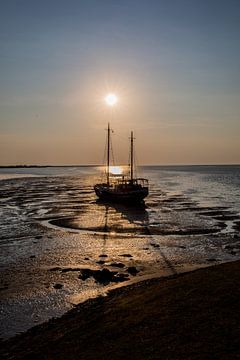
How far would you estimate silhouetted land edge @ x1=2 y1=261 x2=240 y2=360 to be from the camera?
10383mm

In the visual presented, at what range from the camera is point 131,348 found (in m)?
10.7

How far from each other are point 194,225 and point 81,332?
31.0 m

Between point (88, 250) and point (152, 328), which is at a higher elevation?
point (152, 328)

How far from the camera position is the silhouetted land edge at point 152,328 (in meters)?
10.4

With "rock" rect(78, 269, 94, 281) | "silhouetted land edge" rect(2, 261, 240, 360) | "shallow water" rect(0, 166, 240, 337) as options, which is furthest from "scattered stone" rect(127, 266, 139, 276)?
"silhouetted land edge" rect(2, 261, 240, 360)

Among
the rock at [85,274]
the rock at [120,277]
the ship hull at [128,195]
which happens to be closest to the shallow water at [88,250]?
the rock at [120,277]

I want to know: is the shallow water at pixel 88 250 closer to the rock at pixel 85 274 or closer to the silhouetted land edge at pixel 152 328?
the rock at pixel 85 274

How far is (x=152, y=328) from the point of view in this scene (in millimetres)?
11859

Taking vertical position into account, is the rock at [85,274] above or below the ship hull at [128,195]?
below

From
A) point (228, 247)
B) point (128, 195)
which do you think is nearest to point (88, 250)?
point (228, 247)

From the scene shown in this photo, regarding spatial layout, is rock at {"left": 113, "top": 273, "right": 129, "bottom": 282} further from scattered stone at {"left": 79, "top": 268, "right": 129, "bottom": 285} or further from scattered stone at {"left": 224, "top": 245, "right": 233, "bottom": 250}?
scattered stone at {"left": 224, "top": 245, "right": 233, "bottom": 250}

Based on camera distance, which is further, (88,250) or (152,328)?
(88,250)

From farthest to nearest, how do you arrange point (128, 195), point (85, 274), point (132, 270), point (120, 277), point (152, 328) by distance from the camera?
point (128, 195) < point (132, 270) < point (85, 274) < point (120, 277) < point (152, 328)

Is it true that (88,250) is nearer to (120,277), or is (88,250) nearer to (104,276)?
(104,276)
